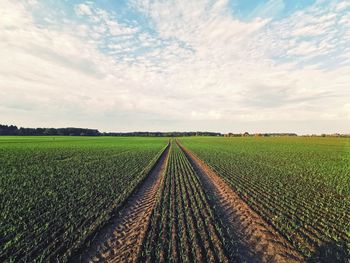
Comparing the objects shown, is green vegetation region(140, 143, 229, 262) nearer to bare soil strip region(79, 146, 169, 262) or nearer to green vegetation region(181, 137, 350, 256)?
bare soil strip region(79, 146, 169, 262)

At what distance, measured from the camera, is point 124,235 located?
7.88 meters

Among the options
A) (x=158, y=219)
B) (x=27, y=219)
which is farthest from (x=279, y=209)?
(x=27, y=219)

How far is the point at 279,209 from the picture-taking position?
10.5 meters

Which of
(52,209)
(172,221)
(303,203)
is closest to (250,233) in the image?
(172,221)

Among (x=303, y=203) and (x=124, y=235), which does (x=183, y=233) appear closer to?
(x=124, y=235)

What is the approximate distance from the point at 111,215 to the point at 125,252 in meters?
3.17

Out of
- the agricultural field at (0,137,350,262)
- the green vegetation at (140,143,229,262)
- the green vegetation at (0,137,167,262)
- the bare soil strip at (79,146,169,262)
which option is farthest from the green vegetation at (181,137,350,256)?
the green vegetation at (0,137,167,262)

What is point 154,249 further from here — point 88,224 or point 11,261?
point 11,261

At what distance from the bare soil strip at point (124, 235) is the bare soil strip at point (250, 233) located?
353 cm

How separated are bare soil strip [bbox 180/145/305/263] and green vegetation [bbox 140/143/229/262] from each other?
2.13ft

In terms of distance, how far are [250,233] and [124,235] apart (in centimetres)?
502

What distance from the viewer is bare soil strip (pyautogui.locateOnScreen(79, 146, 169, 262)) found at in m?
6.52

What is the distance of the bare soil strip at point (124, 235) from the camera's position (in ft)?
21.4

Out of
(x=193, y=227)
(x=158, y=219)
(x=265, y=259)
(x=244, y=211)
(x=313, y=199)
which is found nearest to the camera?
(x=265, y=259)
